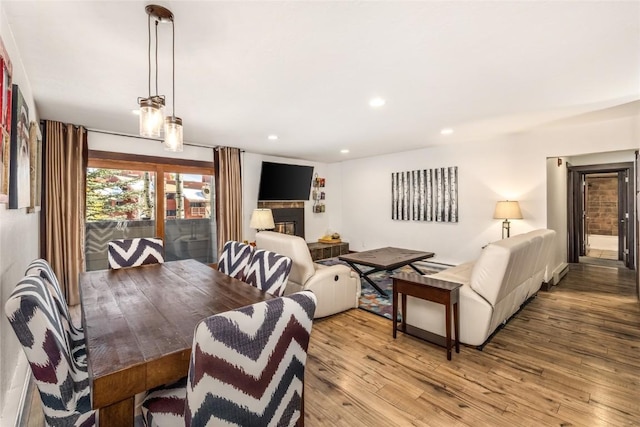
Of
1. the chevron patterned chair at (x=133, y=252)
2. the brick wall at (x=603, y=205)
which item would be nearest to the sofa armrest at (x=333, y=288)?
the chevron patterned chair at (x=133, y=252)

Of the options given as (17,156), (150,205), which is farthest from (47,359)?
(150,205)

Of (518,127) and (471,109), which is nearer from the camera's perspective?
(471,109)

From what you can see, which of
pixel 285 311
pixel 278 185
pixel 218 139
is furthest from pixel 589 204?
pixel 285 311

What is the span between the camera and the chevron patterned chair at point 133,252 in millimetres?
2767

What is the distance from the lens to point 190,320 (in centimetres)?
142

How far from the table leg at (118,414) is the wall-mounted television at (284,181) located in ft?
16.6

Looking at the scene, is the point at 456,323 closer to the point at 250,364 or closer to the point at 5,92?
the point at 250,364

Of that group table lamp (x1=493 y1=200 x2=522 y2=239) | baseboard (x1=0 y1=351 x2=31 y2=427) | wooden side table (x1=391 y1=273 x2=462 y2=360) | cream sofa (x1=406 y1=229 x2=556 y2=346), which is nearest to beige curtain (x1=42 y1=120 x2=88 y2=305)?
baseboard (x1=0 y1=351 x2=31 y2=427)

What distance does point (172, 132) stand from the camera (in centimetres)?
195

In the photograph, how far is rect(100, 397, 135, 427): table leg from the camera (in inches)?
38.4

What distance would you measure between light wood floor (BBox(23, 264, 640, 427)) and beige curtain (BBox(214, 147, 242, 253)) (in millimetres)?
2898

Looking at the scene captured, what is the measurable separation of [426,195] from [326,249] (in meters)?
2.42

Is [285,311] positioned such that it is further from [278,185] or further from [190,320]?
[278,185]

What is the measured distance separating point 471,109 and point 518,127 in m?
1.38
